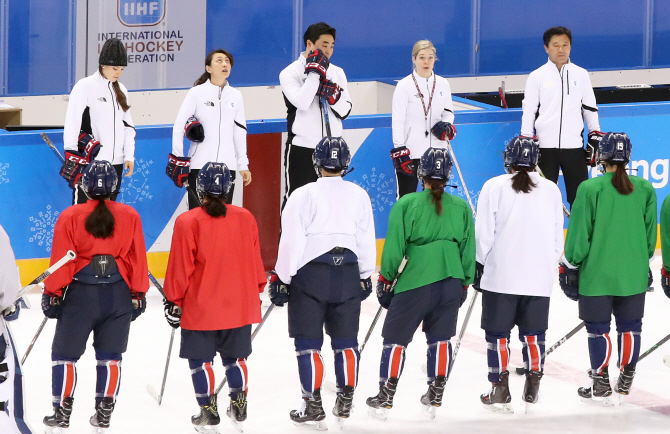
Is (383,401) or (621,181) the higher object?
(621,181)

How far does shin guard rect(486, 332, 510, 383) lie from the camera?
502 centimetres

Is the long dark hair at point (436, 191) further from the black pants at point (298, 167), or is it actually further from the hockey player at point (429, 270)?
the black pants at point (298, 167)

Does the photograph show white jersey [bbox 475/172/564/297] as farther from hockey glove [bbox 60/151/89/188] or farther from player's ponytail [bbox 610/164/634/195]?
hockey glove [bbox 60/151/89/188]

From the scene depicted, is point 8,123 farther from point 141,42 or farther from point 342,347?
point 342,347

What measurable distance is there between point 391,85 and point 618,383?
665 centimetres

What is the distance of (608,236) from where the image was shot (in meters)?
5.04

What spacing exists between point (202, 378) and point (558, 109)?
3.91 metres

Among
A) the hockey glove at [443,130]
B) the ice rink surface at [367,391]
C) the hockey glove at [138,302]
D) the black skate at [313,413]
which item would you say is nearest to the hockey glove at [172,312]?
the hockey glove at [138,302]

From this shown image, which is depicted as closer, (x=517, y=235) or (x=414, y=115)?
(x=517, y=235)

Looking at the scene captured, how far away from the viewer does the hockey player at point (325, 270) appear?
464 cm

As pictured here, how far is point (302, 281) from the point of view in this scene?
466 cm

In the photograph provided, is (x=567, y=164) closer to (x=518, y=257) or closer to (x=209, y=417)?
(x=518, y=257)

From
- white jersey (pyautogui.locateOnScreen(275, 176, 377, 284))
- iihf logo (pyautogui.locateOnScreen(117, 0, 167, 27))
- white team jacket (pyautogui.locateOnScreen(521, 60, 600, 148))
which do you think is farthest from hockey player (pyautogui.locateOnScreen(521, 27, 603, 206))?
iihf logo (pyautogui.locateOnScreen(117, 0, 167, 27))

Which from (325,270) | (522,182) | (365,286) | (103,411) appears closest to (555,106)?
(522,182)
